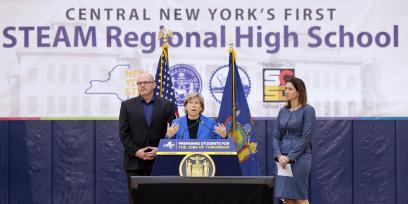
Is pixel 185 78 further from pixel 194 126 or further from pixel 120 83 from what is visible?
pixel 194 126

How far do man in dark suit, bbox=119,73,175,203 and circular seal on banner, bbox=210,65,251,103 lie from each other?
108 cm

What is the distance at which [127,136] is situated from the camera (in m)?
4.77

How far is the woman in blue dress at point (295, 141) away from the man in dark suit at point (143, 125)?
920 millimetres

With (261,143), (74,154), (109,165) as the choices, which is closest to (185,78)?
(261,143)

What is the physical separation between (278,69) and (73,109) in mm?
2020

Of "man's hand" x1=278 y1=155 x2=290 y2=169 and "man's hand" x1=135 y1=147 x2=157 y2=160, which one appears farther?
"man's hand" x1=278 y1=155 x2=290 y2=169

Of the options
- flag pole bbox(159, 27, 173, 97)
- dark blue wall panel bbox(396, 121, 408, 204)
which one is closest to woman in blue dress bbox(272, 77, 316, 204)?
flag pole bbox(159, 27, 173, 97)

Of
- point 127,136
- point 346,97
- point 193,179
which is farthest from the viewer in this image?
point 346,97

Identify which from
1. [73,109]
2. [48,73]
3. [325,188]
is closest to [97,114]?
[73,109]

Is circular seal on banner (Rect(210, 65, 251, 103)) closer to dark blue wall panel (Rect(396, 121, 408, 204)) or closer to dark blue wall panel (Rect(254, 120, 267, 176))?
dark blue wall panel (Rect(254, 120, 267, 176))

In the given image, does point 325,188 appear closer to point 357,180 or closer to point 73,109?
point 357,180

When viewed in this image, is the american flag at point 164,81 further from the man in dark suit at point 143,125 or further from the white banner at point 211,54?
the man in dark suit at point 143,125

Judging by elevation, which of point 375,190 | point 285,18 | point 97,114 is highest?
point 285,18

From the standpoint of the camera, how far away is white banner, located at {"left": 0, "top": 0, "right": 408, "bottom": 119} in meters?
5.86
